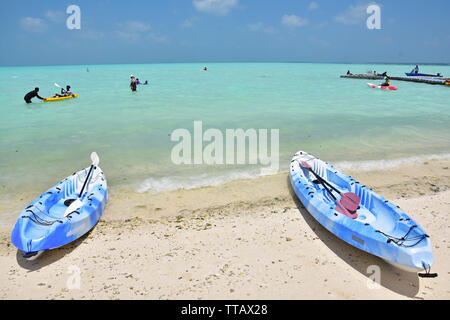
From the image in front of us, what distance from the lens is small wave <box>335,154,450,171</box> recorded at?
29.3 ft

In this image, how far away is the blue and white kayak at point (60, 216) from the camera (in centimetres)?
451

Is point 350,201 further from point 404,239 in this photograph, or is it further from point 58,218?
point 58,218

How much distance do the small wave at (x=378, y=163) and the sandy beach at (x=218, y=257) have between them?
2067mm

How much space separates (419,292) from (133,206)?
19.0ft

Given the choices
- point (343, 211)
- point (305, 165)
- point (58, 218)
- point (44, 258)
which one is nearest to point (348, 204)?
point (343, 211)

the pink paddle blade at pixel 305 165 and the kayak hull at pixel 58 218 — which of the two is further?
the pink paddle blade at pixel 305 165

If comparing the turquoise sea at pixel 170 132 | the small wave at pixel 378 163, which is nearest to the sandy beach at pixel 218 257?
the turquoise sea at pixel 170 132

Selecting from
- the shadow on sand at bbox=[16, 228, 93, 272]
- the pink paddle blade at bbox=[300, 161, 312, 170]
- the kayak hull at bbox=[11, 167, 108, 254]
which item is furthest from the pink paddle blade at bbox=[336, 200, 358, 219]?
the shadow on sand at bbox=[16, 228, 93, 272]

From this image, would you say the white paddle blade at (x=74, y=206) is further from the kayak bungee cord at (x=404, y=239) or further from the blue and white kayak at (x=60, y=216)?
the kayak bungee cord at (x=404, y=239)

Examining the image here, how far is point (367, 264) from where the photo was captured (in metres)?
4.45

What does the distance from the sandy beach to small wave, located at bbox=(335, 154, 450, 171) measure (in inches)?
81.4

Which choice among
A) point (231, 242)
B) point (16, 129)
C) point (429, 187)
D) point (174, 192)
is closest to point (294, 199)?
point (231, 242)

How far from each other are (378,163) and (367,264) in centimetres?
589

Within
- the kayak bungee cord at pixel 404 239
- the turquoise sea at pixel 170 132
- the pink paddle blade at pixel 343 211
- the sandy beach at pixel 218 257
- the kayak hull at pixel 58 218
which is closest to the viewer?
the sandy beach at pixel 218 257
